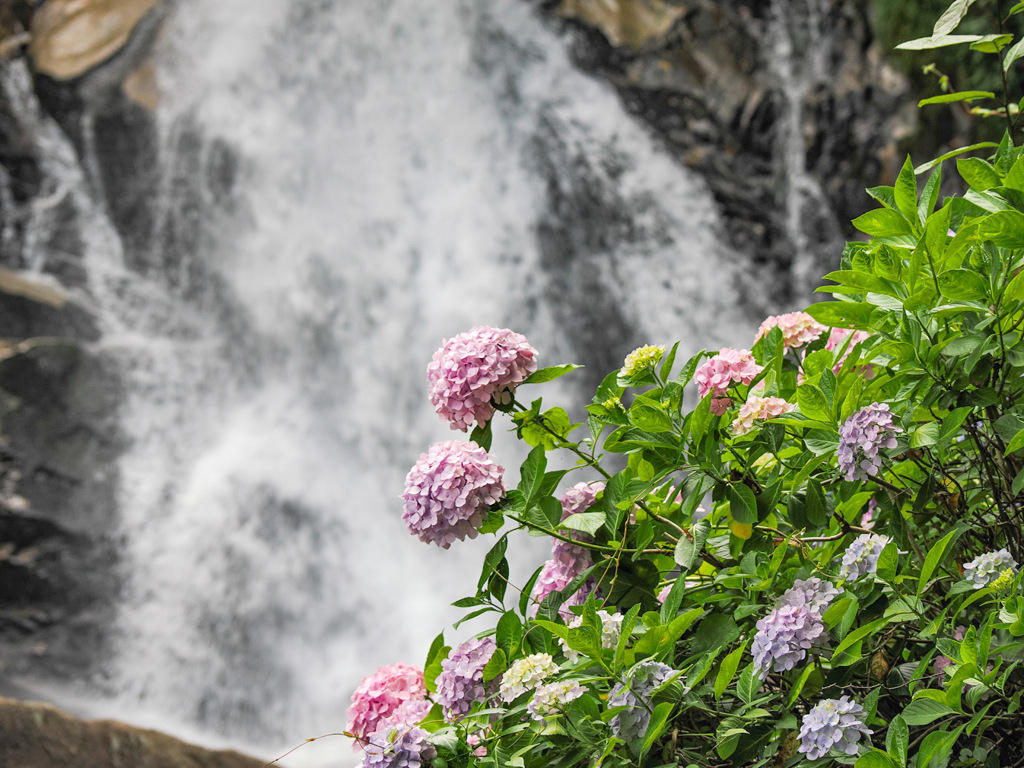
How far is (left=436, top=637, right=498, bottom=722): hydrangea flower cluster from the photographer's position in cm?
87

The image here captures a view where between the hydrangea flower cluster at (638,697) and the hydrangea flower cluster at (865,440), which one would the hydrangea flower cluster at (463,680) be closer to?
the hydrangea flower cluster at (638,697)

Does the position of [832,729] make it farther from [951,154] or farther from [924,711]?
[951,154]

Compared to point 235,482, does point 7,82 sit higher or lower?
higher

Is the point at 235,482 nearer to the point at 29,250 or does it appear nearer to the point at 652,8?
the point at 29,250

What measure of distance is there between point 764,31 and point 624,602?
455 cm

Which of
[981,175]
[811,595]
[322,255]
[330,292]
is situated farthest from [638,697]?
[322,255]

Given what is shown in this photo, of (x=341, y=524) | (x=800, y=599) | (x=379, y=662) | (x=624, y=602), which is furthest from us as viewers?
(x=341, y=524)

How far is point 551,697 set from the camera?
2.41 feet

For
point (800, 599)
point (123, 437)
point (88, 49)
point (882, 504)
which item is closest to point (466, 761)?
point (800, 599)

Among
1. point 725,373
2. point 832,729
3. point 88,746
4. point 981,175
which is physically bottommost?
point 88,746

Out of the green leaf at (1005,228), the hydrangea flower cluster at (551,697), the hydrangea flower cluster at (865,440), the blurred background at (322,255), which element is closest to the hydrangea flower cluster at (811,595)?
the hydrangea flower cluster at (865,440)

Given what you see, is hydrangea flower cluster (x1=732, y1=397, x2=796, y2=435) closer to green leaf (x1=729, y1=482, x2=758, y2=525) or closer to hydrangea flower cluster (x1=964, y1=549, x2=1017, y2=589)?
green leaf (x1=729, y1=482, x2=758, y2=525)

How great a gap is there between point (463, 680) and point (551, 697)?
6.6 inches

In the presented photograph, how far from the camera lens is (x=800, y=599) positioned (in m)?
0.76
